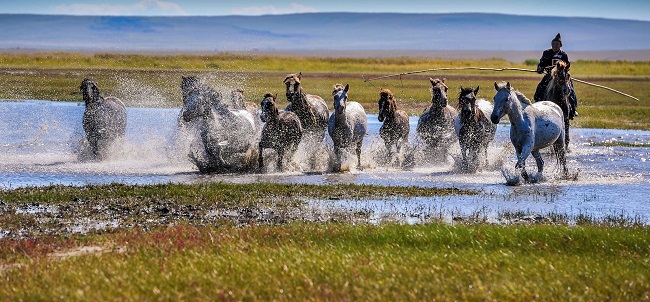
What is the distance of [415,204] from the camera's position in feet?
49.9

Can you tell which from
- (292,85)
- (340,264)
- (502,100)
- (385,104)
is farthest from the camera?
(385,104)

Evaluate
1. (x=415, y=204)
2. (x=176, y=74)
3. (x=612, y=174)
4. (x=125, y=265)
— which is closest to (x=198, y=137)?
(x=415, y=204)

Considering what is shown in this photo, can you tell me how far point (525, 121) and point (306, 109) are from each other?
195 inches

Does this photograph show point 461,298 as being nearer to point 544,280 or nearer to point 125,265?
point 544,280

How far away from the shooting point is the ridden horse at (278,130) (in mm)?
19359

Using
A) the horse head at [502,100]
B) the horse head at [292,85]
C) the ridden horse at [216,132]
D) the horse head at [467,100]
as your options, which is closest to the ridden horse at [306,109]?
the horse head at [292,85]

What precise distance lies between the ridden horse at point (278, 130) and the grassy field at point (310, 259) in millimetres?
5605

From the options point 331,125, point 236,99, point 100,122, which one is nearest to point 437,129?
point 331,125

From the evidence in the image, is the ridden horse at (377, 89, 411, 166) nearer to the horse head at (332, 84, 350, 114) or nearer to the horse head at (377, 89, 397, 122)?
the horse head at (377, 89, 397, 122)

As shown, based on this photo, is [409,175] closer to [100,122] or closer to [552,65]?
[552,65]

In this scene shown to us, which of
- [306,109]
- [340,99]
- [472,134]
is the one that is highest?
[340,99]

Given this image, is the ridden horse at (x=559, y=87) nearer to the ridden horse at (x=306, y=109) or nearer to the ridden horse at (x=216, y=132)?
the ridden horse at (x=306, y=109)

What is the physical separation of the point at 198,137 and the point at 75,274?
11.0 metres

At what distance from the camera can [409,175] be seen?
19.3 m
